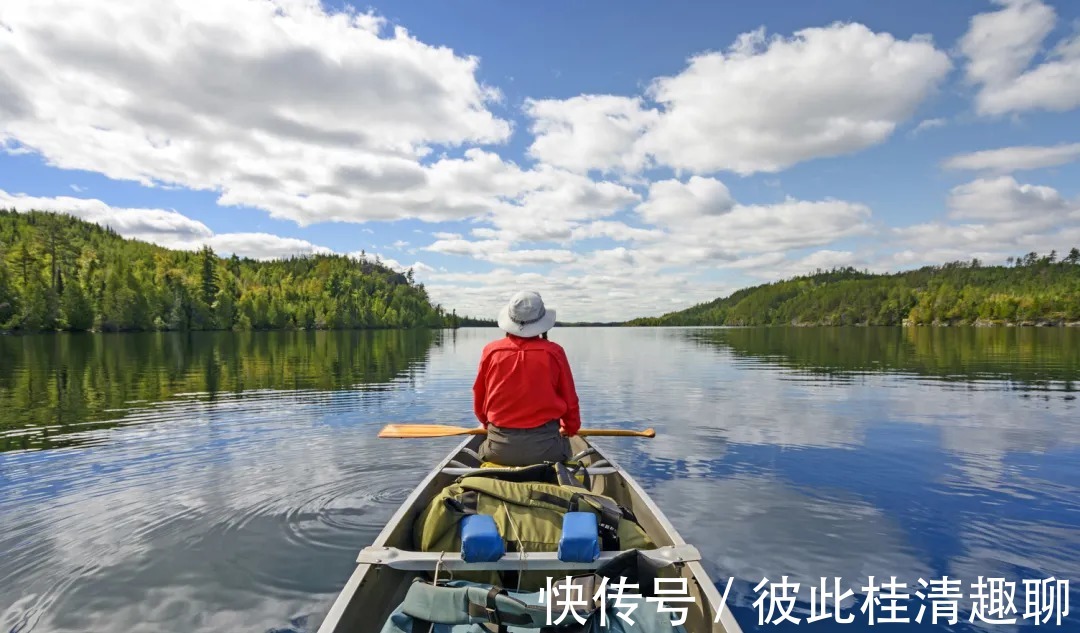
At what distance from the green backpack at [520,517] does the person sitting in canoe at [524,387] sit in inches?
53.8

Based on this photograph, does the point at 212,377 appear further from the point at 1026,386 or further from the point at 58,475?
the point at 1026,386

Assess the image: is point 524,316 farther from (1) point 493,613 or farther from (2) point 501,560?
(1) point 493,613

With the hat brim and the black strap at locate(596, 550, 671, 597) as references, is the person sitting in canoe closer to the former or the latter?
the hat brim

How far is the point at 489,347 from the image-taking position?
22.4 ft

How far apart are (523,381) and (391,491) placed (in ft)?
15.7

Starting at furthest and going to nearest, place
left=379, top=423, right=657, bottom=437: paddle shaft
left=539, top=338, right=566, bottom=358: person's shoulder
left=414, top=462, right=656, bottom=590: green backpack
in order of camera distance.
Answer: left=379, top=423, right=657, bottom=437: paddle shaft < left=539, top=338, right=566, bottom=358: person's shoulder < left=414, top=462, right=656, bottom=590: green backpack

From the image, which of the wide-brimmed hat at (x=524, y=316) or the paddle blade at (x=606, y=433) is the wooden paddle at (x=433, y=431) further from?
the wide-brimmed hat at (x=524, y=316)

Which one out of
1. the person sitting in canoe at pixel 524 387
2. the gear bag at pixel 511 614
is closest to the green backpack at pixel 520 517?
the gear bag at pixel 511 614

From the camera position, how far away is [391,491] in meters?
9.98

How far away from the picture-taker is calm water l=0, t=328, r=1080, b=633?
6410 millimetres

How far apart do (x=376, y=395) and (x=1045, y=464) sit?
20416 mm

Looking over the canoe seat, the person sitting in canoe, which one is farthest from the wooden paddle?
A: the canoe seat

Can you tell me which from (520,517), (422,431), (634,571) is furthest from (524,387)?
(422,431)

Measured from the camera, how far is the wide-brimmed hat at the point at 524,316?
266 inches
